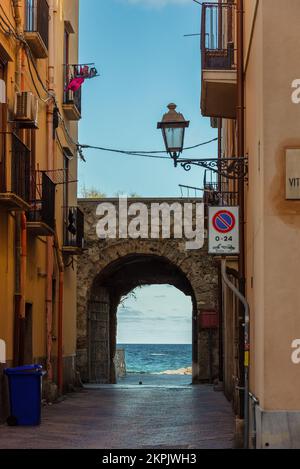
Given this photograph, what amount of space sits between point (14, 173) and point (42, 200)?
1.96 metres

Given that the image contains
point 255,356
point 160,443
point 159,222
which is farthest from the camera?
point 159,222

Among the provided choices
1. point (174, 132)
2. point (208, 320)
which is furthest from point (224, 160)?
point (208, 320)

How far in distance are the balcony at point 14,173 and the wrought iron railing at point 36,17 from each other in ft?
8.04

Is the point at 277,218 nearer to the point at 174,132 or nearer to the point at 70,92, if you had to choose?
the point at 174,132

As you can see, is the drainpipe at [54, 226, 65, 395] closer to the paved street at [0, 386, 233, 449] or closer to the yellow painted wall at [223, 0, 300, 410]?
the paved street at [0, 386, 233, 449]

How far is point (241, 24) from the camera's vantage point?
14.1m

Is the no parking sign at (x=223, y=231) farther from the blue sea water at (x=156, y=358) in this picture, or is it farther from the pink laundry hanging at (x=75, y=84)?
the blue sea water at (x=156, y=358)

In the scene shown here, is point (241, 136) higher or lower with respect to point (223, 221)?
higher

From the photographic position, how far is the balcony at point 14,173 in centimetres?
1527

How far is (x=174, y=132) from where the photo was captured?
1350 centimetres

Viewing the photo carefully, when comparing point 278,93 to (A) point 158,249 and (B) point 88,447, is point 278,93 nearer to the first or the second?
(B) point 88,447

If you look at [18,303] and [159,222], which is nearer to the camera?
[18,303]
